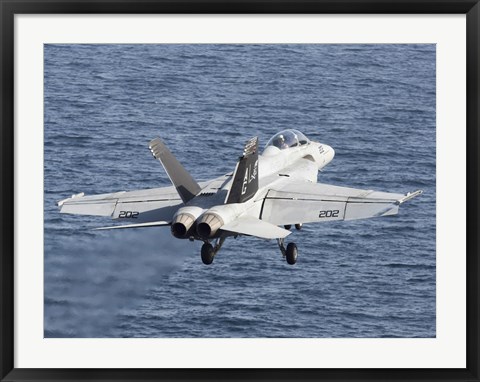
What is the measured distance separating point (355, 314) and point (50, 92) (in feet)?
194

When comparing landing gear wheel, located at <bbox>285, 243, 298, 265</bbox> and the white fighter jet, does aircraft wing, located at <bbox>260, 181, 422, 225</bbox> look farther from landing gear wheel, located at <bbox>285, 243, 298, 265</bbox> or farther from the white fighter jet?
landing gear wheel, located at <bbox>285, 243, 298, 265</bbox>

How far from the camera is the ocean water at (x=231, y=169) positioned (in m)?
91.4

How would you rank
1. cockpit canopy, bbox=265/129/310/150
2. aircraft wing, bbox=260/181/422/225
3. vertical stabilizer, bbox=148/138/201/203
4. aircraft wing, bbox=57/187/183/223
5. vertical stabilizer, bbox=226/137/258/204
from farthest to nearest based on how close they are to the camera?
cockpit canopy, bbox=265/129/310/150, aircraft wing, bbox=57/187/183/223, aircraft wing, bbox=260/181/422/225, vertical stabilizer, bbox=226/137/258/204, vertical stabilizer, bbox=148/138/201/203

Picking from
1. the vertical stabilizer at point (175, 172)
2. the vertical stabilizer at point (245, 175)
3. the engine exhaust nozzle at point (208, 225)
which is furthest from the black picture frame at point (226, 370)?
the vertical stabilizer at point (245, 175)

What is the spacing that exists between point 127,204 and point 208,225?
798 cm

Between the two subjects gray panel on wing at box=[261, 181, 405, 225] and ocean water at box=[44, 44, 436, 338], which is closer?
gray panel on wing at box=[261, 181, 405, 225]

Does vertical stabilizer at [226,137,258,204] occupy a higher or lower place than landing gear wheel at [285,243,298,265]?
higher

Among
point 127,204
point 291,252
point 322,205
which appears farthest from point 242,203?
point 127,204

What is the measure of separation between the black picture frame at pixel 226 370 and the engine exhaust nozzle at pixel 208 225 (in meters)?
10.4

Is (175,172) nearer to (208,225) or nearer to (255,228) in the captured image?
(208,225)

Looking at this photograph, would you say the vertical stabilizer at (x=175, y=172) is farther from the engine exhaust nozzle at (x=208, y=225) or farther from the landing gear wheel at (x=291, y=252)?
the landing gear wheel at (x=291, y=252)

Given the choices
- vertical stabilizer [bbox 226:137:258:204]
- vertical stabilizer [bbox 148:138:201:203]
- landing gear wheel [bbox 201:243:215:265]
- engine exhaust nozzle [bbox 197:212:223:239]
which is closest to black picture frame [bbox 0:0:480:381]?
engine exhaust nozzle [bbox 197:212:223:239]

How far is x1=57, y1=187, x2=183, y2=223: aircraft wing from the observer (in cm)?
6762
